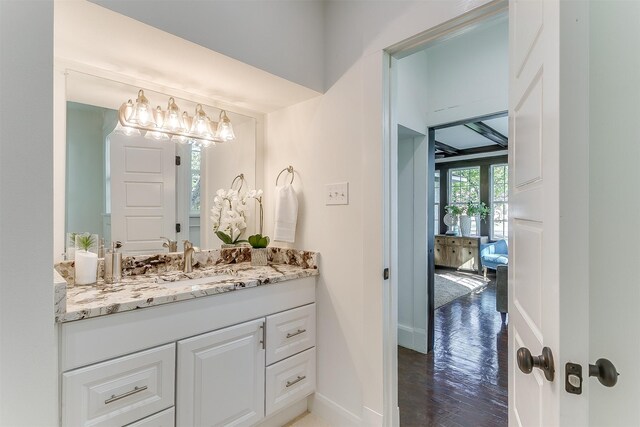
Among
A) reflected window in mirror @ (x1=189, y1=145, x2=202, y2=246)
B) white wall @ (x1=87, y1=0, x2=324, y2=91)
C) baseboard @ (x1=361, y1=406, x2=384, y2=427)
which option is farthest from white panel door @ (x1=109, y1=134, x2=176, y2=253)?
baseboard @ (x1=361, y1=406, x2=384, y2=427)

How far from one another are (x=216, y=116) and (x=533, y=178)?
1.89 metres

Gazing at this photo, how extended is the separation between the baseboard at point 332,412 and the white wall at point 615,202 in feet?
4.24

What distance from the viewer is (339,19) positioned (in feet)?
6.01

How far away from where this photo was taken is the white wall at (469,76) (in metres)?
2.33

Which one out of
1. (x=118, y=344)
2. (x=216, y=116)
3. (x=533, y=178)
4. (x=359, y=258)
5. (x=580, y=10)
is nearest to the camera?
(x=580, y=10)

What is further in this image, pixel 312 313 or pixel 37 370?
pixel 312 313

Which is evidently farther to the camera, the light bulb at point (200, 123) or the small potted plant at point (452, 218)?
the small potted plant at point (452, 218)

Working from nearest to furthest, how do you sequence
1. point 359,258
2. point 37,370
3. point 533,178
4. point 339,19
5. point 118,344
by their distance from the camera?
point 533,178 < point 37,370 < point 118,344 < point 359,258 < point 339,19

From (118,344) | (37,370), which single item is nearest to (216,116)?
(118,344)

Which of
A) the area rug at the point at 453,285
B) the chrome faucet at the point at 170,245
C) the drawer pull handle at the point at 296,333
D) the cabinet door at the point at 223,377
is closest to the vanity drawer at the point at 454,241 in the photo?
the area rug at the point at 453,285

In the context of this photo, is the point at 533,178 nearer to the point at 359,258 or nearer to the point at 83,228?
the point at 359,258

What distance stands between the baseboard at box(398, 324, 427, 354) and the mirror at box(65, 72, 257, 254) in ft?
5.68

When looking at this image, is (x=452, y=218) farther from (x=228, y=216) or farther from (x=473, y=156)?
(x=228, y=216)

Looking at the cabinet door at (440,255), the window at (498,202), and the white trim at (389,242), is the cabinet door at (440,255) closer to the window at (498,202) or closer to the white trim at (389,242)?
the window at (498,202)
